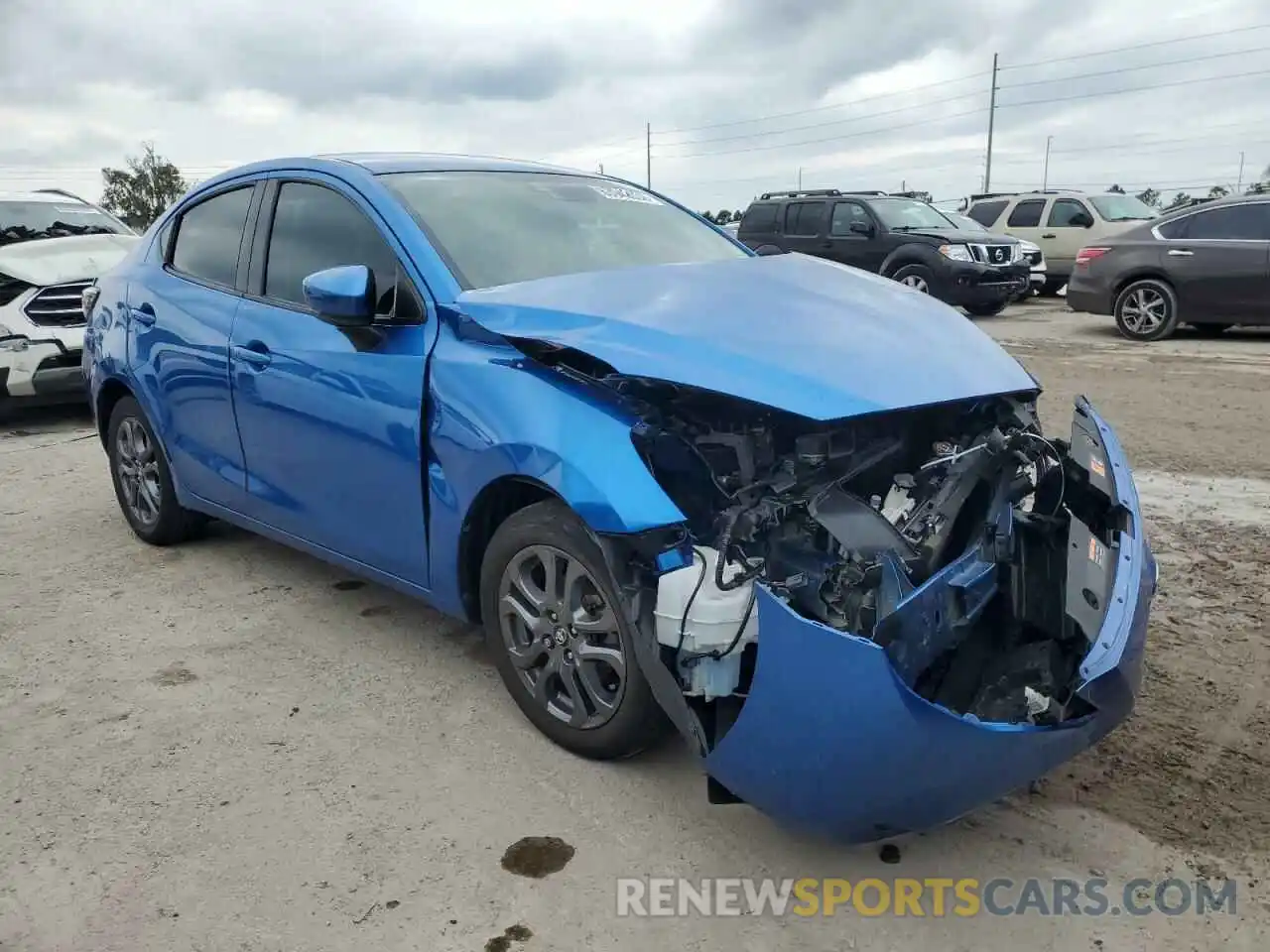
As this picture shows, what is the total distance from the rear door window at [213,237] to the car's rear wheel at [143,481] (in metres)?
0.79

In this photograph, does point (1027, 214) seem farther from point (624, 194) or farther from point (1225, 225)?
point (624, 194)

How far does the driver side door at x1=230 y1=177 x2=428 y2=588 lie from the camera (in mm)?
3324

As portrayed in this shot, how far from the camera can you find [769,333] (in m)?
2.81

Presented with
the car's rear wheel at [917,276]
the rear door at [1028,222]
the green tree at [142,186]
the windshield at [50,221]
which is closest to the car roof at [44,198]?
the windshield at [50,221]

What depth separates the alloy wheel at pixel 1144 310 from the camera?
11516mm

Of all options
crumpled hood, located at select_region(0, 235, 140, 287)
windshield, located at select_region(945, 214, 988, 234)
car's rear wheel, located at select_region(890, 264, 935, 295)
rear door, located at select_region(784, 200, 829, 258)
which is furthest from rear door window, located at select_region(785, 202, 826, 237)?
crumpled hood, located at select_region(0, 235, 140, 287)

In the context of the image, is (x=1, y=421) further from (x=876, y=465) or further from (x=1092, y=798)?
(x=1092, y=798)

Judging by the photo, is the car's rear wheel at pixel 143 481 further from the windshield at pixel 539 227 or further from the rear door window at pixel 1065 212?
the rear door window at pixel 1065 212

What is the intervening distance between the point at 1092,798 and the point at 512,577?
1741 mm

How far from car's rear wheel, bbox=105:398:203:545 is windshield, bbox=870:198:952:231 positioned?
11.6 metres

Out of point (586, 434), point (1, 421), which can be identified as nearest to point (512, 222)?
point (586, 434)

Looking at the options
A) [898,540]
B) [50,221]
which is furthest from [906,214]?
[898,540]

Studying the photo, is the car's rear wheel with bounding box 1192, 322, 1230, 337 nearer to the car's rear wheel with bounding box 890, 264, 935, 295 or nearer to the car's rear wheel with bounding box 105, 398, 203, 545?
the car's rear wheel with bounding box 890, 264, 935, 295

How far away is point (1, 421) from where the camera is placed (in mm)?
8828
